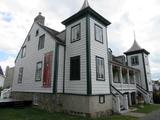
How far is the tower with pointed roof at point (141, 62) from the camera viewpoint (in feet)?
78.3

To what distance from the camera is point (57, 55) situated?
1293cm

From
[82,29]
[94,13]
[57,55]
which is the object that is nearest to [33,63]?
[57,55]

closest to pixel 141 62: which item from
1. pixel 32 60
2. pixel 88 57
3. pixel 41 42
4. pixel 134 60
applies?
pixel 134 60

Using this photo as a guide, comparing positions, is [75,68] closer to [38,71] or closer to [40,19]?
[38,71]

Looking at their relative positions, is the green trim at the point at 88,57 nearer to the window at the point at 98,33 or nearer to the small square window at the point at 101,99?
the window at the point at 98,33

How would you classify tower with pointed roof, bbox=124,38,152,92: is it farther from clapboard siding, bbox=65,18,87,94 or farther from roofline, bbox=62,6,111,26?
clapboard siding, bbox=65,18,87,94

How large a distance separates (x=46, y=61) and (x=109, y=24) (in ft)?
25.3

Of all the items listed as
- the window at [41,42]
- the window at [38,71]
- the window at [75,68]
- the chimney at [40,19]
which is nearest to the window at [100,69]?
the window at [75,68]

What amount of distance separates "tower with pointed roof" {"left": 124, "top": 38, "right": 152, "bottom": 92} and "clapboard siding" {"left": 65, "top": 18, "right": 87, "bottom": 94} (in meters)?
16.5

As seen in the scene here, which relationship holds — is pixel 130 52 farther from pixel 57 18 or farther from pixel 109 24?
pixel 57 18

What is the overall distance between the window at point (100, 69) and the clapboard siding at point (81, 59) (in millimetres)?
1323

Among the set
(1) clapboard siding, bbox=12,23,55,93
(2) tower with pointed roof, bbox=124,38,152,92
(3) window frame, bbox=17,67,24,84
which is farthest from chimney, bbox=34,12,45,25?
(2) tower with pointed roof, bbox=124,38,152,92

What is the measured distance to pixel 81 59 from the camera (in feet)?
38.8

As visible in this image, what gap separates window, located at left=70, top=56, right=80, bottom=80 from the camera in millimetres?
11912
